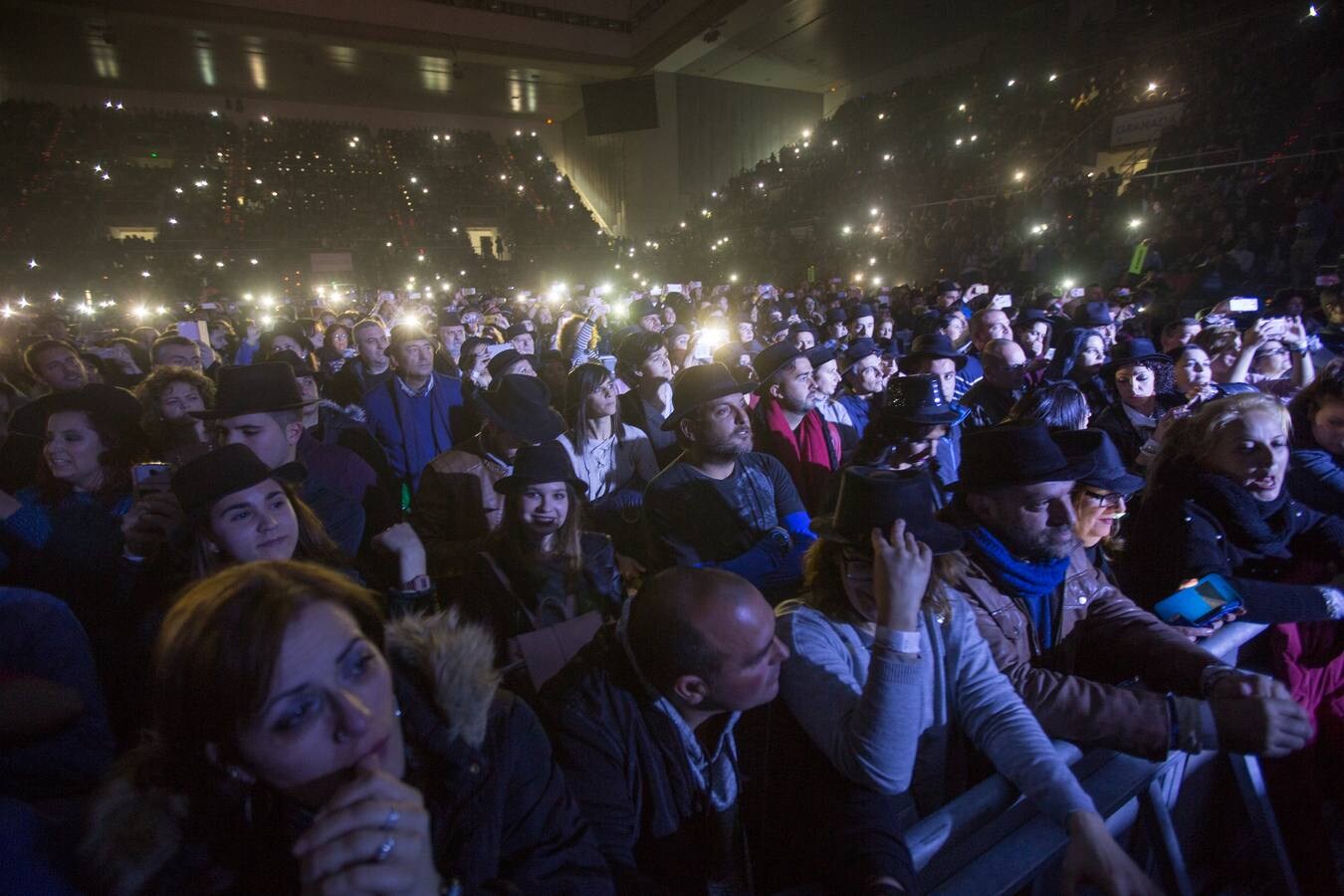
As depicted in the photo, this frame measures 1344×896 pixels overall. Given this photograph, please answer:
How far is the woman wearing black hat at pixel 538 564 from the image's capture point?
8.34ft

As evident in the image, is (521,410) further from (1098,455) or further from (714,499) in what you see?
(1098,455)

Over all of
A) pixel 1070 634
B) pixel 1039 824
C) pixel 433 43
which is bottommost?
pixel 1039 824

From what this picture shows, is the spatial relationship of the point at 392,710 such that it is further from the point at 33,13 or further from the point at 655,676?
the point at 33,13

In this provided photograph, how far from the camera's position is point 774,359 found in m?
4.34

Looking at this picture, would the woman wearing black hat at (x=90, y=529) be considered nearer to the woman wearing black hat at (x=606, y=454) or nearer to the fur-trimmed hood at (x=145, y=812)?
the fur-trimmed hood at (x=145, y=812)

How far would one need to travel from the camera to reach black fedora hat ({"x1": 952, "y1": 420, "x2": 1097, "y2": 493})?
2.13 m

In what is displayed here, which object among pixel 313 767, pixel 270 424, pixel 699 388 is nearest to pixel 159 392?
pixel 270 424

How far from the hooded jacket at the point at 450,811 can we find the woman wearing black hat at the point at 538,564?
1084 millimetres

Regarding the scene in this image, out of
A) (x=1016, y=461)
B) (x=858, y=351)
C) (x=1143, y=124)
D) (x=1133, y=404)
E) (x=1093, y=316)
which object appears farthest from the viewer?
(x=1143, y=124)

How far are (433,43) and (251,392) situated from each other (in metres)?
23.6

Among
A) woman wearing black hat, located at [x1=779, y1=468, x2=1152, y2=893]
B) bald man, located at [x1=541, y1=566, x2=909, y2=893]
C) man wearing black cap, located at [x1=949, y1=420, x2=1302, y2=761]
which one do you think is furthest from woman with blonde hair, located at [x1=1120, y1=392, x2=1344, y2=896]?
bald man, located at [x1=541, y1=566, x2=909, y2=893]

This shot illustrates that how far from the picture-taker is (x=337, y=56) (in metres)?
22.4

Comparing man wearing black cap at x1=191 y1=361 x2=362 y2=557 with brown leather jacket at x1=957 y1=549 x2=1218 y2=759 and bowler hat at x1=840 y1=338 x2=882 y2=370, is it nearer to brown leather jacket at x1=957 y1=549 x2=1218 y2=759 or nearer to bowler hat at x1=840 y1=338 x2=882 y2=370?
brown leather jacket at x1=957 y1=549 x2=1218 y2=759

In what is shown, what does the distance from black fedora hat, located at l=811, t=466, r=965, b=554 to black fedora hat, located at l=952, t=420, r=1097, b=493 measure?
42 centimetres
